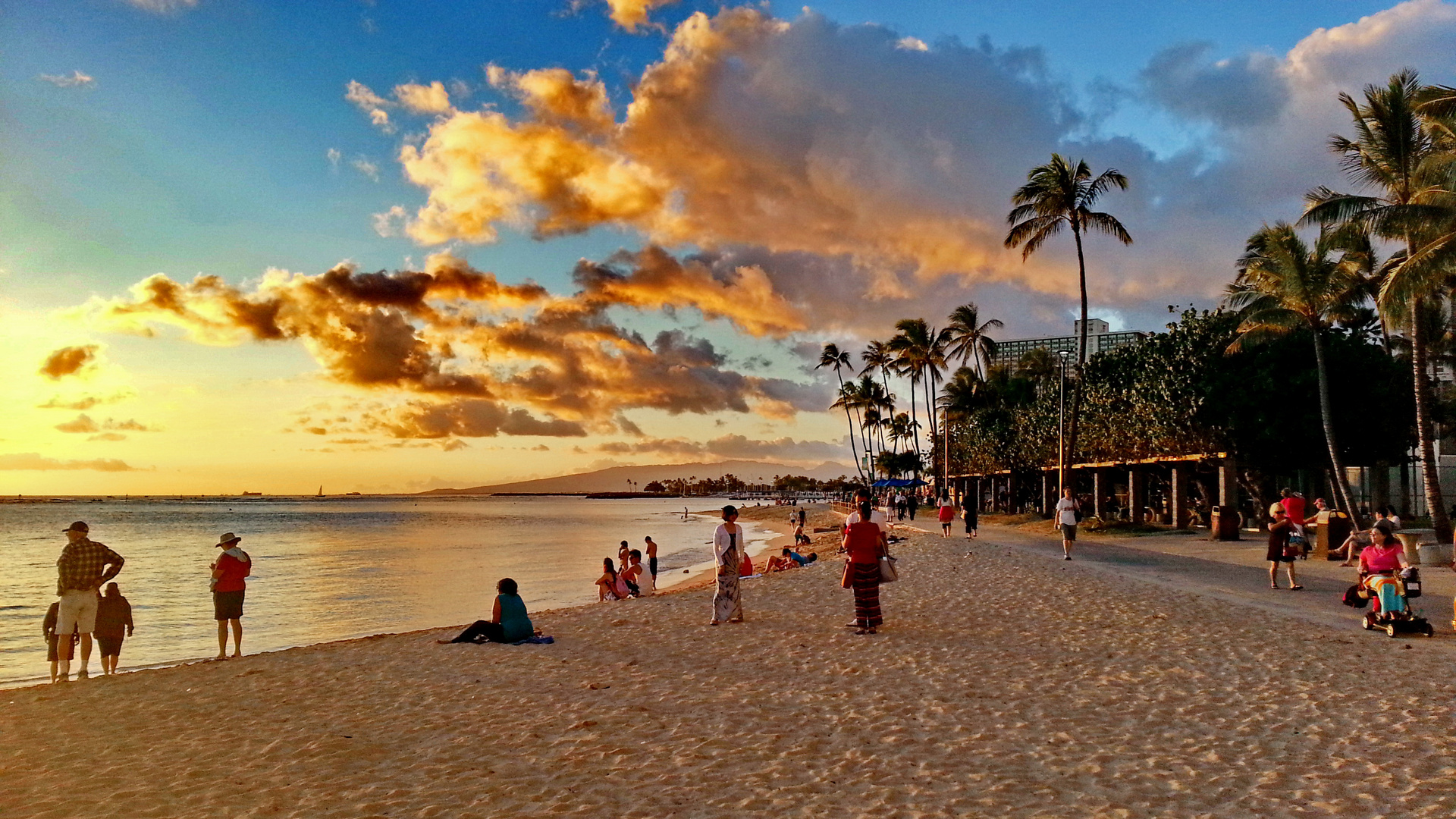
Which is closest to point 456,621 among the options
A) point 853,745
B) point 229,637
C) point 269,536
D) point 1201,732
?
point 229,637

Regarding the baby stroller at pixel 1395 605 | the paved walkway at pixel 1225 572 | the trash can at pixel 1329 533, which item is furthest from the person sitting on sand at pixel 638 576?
the trash can at pixel 1329 533

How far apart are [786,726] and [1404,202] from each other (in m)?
23.5

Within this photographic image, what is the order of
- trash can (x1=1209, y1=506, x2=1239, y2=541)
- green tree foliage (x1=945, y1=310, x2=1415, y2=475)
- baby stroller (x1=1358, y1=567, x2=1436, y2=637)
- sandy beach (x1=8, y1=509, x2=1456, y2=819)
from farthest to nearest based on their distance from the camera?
1. green tree foliage (x1=945, y1=310, x2=1415, y2=475)
2. trash can (x1=1209, y1=506, x2=1239, y2=541)
3. baby stroller (x1=1358, y1=567, x2=1436, y2=637)
4. sandy beach (x1=8, y1=509, x2=1456, y2=819)

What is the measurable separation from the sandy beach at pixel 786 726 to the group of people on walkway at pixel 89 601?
0.55 m

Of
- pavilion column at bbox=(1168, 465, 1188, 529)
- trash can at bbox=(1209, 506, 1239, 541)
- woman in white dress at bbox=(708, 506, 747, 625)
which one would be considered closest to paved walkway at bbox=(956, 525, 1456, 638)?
trash can at bbox=(1209, 506, 1239, 541)

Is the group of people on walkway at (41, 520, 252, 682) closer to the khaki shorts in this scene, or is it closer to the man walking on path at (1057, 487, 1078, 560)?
the khaki shorts

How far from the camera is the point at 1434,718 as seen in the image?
6898 millimetres

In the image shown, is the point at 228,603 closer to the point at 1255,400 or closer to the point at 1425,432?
the point at 1425,432

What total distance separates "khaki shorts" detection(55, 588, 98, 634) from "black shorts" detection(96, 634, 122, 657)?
116cm

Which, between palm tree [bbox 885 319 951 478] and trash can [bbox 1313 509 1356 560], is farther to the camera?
palm tree [bbox 885 319 951 478]

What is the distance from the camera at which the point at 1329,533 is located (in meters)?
20.7

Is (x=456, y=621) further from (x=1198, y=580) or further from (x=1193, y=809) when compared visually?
(x=1193, y=809)

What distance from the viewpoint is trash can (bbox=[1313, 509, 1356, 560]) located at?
20.6 meters

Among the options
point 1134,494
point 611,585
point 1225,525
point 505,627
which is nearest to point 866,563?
point 505,627
